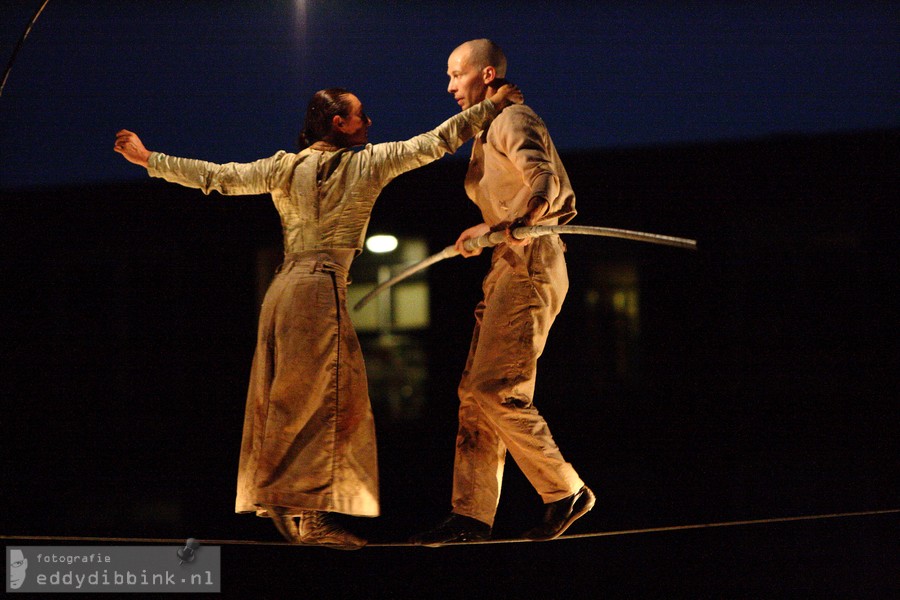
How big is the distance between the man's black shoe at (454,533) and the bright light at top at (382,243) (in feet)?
12.0

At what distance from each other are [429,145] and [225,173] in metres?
0.77

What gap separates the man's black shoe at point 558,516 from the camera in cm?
330

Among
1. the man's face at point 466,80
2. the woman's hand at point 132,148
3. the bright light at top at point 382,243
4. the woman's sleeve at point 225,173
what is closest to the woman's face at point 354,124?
the woman's sleeve at point 225,173

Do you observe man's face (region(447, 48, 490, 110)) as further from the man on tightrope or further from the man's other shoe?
the man's other shoe

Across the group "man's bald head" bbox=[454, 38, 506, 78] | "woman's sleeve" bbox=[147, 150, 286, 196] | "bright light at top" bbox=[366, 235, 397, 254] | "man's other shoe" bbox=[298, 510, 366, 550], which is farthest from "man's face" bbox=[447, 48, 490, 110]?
"bright light at top" bbox=[366, 235, 397, 254]

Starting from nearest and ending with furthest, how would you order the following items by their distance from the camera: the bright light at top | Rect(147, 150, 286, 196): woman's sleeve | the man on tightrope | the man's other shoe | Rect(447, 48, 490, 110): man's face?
the man's other shoe
the man on tightrope
Rect(147, 150, 286, 196): woman's sleeve
Rect(447, 48, 490, 110): man's face
the bright light at top

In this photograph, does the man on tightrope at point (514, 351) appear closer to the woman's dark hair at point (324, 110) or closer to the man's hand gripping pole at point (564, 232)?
the man's hand gripping pole at point (564, 232)

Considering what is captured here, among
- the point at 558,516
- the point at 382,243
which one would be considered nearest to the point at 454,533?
the point at 558,516

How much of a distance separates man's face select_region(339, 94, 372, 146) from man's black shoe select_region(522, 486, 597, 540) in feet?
4.96

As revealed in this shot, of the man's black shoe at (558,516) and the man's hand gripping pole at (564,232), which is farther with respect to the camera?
the man's black shoe at (558,516)

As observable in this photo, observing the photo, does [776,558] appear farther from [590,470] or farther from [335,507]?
[590,470]

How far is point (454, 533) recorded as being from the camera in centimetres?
332

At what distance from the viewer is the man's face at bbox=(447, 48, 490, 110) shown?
3.62m

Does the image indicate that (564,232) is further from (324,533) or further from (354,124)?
(324,533)
